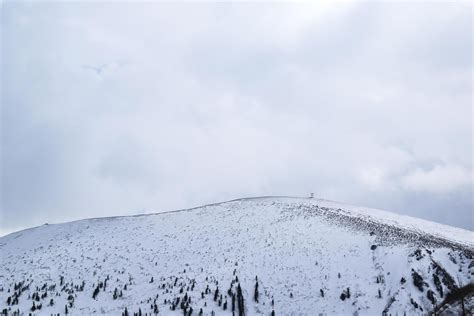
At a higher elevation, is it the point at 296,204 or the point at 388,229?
the point at 296,204

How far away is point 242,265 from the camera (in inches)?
2320

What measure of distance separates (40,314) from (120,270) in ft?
42.7

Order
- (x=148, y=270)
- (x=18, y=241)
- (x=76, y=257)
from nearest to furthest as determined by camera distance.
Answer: (x=148, y=270) < (x=76, y=257) < (x=18, y=241)

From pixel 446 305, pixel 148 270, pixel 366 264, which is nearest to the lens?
pixel 446 305

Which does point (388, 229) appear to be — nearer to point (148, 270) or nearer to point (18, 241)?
point (148, 270)

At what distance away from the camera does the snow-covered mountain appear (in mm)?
49594

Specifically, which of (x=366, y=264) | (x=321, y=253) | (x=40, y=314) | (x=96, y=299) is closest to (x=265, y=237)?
(x=321, y=253)

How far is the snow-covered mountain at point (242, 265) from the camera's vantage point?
4959 cm

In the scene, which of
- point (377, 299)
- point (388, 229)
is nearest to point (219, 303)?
point (377, 299)

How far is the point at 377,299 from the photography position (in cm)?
4891

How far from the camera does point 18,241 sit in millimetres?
76750

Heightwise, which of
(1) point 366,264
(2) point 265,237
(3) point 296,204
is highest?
(3) point 296,204

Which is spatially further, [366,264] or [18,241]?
[18,241]

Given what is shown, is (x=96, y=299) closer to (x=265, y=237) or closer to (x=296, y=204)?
(x=265, y=237)
